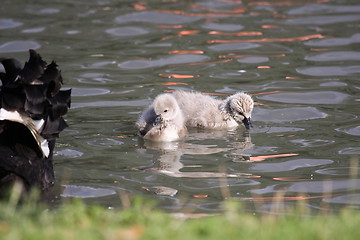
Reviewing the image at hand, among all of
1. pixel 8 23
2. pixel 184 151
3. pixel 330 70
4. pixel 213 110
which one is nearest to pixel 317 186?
pixel 184 151

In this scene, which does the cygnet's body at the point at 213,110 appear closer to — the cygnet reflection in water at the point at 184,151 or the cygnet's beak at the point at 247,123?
the cygnet's beak at the point at 247,123

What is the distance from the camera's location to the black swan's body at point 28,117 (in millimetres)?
6457

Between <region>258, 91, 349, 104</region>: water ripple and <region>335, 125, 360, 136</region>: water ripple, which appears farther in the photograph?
<region>258, 91, 349, 104</region>: water ripple

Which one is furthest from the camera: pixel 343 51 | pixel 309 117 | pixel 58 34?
pixel 58 34

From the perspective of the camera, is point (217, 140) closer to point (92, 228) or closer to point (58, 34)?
point (92, 228)

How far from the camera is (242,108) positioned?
9320mm

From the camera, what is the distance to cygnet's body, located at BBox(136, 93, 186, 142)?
9.05 m

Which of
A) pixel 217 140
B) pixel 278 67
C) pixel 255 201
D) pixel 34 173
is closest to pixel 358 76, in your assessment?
pixel 278 67

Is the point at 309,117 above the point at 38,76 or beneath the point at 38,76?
beneath

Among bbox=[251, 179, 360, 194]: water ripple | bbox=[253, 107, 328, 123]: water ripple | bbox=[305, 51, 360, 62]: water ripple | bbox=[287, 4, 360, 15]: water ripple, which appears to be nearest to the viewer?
bbox=[251, 179, 360, 194]: water ripple

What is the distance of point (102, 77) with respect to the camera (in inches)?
454

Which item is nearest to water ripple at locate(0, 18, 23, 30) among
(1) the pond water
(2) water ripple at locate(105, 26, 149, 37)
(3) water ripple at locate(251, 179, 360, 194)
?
(1) the pond water

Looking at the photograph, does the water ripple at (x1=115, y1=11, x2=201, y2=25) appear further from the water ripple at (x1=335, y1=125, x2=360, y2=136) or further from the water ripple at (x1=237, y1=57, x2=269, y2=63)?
the water ripple at (x1=335, y1=125, x2=360, y2=136)

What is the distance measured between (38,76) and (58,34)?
7.12 metres
